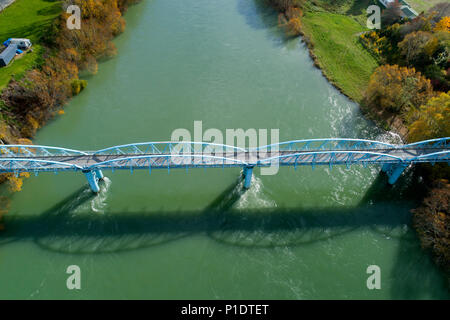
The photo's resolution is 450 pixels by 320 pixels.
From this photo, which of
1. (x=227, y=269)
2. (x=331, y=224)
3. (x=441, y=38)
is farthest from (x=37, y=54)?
(x=441, y=38)

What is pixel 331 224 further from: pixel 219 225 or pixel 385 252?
pixel 219 225

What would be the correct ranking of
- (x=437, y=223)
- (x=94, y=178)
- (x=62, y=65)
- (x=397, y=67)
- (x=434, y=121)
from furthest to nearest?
(x=62, y=65) → (x=397, y=67) → (x=434, y=121) → (x=94, y=178) → (x=437, y=223)

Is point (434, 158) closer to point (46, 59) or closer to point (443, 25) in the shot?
point (443, 25)

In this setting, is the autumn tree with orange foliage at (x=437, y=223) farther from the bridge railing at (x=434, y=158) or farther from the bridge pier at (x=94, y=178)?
the bridge pier at (x=94, y=178)

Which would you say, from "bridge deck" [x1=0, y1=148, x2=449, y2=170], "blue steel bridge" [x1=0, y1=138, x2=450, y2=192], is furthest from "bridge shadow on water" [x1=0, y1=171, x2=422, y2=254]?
"bridge deck" [x1=0, y1=148, x2=449, y2=170]

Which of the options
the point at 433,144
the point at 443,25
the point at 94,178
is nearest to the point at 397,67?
the point at 433,144

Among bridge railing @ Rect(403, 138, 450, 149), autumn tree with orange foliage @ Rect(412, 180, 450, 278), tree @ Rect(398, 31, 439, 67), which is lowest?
autumn tree with orange foliage @ Rect(412, 180, 450, 278)

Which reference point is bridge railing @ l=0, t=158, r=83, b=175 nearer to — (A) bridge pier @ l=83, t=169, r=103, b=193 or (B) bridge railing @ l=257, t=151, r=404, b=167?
(A) bridge pier @ l=83, t=169, r=103, b=193
